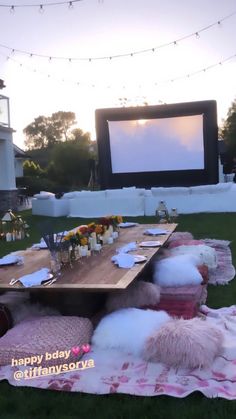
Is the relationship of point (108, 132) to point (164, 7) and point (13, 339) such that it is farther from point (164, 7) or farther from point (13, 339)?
point (13, 339)

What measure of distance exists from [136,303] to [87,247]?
3.13 ft

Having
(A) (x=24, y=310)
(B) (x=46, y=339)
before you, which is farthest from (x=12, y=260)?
(B) (x=46, y=339)

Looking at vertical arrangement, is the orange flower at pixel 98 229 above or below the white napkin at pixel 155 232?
above

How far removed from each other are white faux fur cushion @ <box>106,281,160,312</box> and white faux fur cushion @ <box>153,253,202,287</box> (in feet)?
1.13

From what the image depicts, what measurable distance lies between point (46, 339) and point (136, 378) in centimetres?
56

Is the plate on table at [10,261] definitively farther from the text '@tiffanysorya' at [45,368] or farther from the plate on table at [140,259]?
the text '@tiffanysorya' at [45,368]

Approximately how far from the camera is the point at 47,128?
45594 mm

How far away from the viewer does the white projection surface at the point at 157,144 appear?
472 inches

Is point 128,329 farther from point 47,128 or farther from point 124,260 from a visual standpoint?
point 47,128

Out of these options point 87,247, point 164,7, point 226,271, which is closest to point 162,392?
point 87,247

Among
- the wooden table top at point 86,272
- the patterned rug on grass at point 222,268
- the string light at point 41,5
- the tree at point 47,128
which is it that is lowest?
the patterned rug on grass at point 222,268

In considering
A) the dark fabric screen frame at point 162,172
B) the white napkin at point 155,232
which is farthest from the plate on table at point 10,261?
the dark fabric screen frame at point 162,172

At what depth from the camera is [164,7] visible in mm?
8023

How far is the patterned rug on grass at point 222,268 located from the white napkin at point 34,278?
71.6 inches
